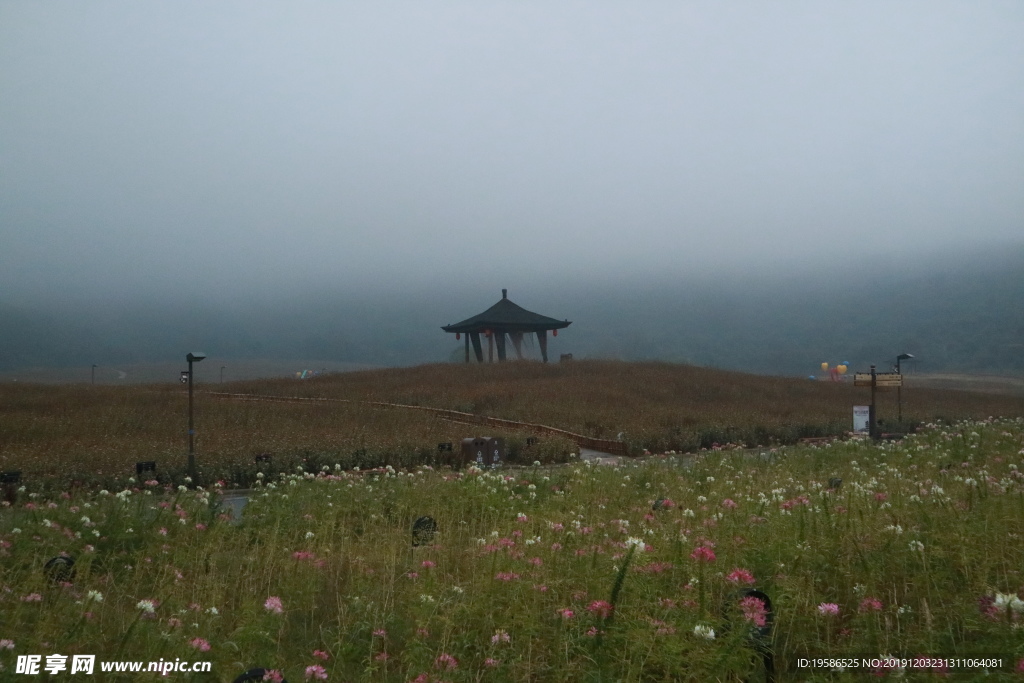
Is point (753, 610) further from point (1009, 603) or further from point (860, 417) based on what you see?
point (860, 417)

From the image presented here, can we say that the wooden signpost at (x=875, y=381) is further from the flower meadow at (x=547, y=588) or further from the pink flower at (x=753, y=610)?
the pink flower at (x=753, y=610)

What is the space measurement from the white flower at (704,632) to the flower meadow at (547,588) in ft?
0.05

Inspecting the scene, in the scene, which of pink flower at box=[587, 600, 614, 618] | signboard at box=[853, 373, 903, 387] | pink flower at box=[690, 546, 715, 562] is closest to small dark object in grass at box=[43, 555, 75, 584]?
Answer: pink flower at box=[587, 600, 614, 618]

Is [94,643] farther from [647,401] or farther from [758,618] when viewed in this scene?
[647,401]

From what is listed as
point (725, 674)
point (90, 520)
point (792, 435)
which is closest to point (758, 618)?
point (725, 674)

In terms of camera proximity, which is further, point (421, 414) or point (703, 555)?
point (421, 414)

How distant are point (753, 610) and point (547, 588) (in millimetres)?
1399

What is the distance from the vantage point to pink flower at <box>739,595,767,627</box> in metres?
4.23

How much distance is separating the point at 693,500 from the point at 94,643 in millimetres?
5989

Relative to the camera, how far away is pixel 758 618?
423cm

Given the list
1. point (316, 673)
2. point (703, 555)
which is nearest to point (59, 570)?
point (316, 673)

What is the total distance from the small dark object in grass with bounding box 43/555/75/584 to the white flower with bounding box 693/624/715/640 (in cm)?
450

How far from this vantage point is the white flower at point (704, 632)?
4.11 metres

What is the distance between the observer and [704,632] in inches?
163
